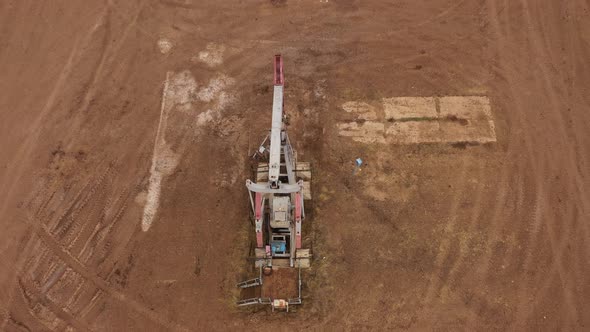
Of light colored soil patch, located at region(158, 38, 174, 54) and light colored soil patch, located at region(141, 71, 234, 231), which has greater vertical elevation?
light colored soil patch, located at region(158, 38, 174, 54)

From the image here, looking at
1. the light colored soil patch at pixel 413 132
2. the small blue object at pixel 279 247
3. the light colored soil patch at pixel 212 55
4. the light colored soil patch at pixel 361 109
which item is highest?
the light colored soil patch at pixel 212 55

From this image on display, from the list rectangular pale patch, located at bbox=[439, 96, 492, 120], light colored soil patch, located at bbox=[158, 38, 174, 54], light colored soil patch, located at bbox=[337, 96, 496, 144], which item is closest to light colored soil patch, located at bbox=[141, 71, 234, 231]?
light colored soil patch, located at bbox=[158, 38, 174, 54]

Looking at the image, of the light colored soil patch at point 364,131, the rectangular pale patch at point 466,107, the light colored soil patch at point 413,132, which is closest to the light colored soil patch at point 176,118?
the light colored soil patch at point 364,131

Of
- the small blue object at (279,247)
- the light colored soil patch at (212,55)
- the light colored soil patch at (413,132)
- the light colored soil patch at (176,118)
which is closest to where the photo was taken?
the small blue object at (279,247)

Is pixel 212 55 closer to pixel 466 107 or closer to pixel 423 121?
pixel 423 121

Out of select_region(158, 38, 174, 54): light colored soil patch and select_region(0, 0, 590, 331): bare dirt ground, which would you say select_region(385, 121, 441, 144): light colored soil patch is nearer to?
select_region(0, 0, 590, 331): bare dirt ground

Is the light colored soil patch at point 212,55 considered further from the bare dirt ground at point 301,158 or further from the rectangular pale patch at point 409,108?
the rectangular pale patch at point 409,108
